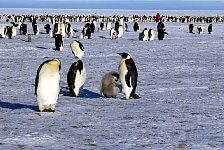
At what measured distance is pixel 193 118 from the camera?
7773 millimetres

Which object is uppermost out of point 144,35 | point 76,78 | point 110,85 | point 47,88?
point 144,35

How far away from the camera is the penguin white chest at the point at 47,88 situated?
8031mm

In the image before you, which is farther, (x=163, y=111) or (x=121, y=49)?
(x=121, y=49)

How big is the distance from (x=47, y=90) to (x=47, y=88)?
3 cm

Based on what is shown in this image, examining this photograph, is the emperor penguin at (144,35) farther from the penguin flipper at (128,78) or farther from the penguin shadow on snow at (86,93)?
the penguin flipper at (128,78)

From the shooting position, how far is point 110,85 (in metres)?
10.1

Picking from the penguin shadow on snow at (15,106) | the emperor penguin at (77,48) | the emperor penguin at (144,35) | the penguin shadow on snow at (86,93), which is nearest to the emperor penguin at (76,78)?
the penguin shadow on snow at (86,93)

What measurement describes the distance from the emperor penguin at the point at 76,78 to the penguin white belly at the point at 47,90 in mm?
2095

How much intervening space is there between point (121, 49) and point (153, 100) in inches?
507

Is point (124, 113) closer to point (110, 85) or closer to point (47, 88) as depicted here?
point (47, 88)

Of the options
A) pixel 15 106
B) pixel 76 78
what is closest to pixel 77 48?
pixel 76 78

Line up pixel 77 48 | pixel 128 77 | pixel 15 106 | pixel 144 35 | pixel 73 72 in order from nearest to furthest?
pixel 15 106 < pixel 128 77 < pixel 73 72 < pixel 77 48 < pixel 144 35

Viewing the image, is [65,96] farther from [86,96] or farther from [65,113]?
[65,113]

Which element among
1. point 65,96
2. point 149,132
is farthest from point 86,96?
point 149,132
